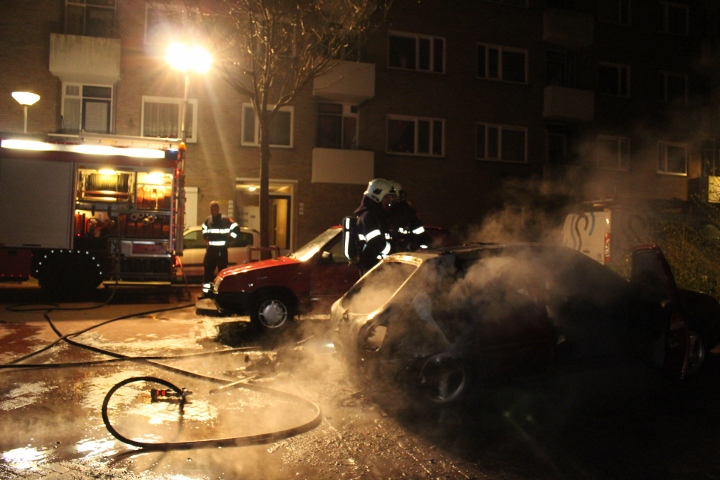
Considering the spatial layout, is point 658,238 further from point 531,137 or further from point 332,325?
point 531,137

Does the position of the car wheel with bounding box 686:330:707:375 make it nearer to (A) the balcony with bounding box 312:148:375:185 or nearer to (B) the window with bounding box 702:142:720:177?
(B) the window with bounding box 702:142:720:177

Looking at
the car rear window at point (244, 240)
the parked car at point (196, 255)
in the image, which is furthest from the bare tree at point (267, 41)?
the parked car at point (196, 255)

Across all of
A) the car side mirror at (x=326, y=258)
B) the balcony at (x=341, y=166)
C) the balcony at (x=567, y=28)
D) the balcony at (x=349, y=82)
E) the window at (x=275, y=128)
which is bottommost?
the car side mirror at (x=326, y=258)

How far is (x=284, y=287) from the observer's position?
874 cm

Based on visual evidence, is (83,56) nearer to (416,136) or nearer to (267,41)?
(267,41)

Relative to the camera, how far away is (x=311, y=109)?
64.7 feet

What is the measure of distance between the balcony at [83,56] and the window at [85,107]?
489 millimetres

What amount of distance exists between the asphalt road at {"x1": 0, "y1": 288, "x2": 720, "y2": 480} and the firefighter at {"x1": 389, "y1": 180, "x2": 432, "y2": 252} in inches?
57.7

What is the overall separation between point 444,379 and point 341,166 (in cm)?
1497

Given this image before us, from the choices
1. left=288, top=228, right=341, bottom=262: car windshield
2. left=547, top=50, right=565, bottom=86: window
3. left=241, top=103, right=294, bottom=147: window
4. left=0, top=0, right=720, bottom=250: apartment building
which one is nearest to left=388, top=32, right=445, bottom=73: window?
left=0, top=0, right=720, bottom=250: apartment building

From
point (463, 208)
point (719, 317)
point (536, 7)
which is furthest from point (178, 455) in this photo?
point (536, 7)

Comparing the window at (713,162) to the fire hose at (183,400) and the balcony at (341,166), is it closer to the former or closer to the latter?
the fire hose at (183,400)

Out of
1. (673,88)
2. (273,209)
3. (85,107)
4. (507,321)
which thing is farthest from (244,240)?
(673,88)

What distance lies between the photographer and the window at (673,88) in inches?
974
